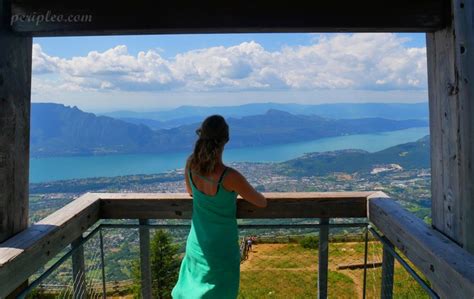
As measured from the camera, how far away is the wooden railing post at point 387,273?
2525mm

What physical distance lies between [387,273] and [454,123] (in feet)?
3.31

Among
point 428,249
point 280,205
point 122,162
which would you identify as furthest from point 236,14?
point 122,162

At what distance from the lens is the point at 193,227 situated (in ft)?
7.90

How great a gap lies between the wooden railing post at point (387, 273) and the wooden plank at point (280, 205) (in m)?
0.30

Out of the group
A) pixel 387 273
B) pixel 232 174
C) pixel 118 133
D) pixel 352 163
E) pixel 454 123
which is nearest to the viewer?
pixel 454 123

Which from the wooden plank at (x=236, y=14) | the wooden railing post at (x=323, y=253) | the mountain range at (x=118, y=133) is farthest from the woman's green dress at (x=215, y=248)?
the mountain range at (x=118, y=133)

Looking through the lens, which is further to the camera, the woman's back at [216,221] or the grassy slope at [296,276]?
the grassy slope at [296,276]

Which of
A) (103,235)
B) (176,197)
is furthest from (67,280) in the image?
(176,197)

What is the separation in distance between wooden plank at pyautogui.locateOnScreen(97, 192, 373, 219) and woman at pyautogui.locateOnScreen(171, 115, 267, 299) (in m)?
0.31

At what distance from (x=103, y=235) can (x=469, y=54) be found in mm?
2373

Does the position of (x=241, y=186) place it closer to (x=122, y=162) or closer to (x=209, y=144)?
(x=209, y=144)

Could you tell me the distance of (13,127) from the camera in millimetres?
2145

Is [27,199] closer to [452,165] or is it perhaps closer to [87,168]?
[452,165]

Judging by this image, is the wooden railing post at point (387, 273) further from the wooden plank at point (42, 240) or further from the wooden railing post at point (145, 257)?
the wooden plank at point (42, 240)
